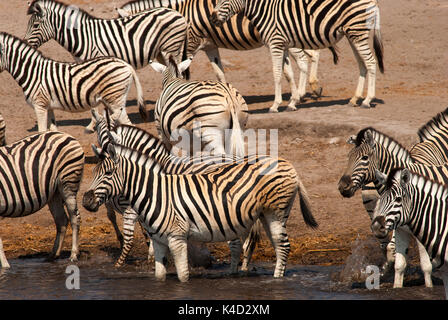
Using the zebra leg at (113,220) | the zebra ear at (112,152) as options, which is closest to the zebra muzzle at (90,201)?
the zebra ear at (112,152)

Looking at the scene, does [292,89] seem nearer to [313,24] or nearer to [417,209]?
[313,24]

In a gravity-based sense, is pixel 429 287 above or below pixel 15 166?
below

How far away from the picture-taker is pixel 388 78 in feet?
61.1

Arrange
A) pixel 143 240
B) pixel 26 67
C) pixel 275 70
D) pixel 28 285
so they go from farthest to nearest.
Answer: pixel 275 70
pixel 26 67
pixel 143 240
pixel 28 285

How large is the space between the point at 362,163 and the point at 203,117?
300cm

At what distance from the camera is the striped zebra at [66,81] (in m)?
14.6

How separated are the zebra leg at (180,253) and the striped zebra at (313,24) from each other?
639cm

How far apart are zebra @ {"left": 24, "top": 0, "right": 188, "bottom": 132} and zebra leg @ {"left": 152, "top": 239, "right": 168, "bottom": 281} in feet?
22.5

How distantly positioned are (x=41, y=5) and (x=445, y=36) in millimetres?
9181

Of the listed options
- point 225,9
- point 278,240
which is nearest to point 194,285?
point 278,240

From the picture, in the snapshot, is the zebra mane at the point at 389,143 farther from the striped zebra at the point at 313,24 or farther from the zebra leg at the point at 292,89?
the zebra leg at the point at 292,89

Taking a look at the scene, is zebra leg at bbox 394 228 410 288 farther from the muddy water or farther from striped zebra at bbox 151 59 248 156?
striped zebra at bbox 151 59 248 156

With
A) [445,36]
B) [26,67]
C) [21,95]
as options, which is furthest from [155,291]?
[445,36]
